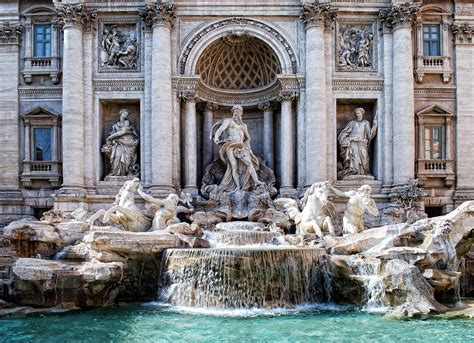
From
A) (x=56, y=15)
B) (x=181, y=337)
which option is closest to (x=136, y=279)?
(x=181, y=337)

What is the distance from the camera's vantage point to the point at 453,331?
1231 cm

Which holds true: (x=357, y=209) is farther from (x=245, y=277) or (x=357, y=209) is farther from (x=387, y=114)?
(x=387, y=114)

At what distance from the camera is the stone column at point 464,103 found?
22812 mm

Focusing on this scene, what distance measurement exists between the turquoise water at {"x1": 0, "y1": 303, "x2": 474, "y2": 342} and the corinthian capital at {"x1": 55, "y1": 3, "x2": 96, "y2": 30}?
489 inches

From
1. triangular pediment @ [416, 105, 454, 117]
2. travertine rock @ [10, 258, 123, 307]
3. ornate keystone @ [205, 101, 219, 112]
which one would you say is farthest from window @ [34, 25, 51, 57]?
triangular pediment @ [416, 105, 454, 117]

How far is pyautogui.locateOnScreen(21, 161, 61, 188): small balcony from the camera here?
2256 centimetres

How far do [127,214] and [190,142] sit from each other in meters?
4.99

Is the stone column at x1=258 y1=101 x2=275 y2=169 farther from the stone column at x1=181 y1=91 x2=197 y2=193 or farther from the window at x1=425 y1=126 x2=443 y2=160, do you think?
the window at x1=425 y1=126 x2=443 y2=160

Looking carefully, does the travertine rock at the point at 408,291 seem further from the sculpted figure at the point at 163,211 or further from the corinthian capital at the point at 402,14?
the corinthian capital at the point at 402,14

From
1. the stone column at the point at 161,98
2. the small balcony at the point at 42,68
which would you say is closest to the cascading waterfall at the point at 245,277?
the stone column at the point at 161,98

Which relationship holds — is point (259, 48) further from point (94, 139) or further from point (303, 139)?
point (94, 139)

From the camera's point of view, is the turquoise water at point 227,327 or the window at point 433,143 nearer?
the turquoise water at point 227,327

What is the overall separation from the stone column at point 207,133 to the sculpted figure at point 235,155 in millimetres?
1848

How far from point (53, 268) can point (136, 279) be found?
8.40ft
